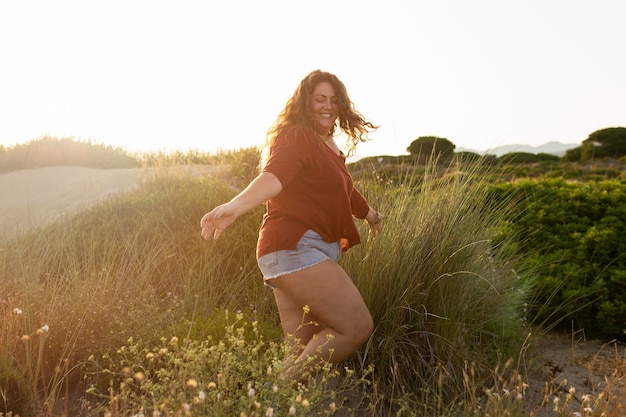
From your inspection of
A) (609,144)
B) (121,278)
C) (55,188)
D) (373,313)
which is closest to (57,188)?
(55,188)

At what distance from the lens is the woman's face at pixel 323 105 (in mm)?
3762

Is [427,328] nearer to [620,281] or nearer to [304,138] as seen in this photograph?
[304,138]

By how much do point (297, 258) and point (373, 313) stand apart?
124cm

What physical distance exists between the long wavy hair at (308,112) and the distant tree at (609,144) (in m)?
21.7

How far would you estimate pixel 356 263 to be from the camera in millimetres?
4594

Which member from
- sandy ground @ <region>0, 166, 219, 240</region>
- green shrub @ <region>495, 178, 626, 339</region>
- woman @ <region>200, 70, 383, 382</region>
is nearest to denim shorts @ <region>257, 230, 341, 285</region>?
woman @ <region>200, 70, 383, 382</region>

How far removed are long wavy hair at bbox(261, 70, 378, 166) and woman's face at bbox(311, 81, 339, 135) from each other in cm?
3

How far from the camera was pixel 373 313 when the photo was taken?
4418 millimetres

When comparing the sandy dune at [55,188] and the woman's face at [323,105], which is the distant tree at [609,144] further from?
the woman's face at [323,105]

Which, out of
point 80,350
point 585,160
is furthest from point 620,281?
point 585,160

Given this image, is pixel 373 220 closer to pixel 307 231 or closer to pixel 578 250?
pixel 307 231

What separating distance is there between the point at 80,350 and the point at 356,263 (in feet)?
6.70

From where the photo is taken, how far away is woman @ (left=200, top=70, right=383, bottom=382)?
3360mm

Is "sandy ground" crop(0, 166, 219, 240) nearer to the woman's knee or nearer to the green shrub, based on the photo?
the green shrub
